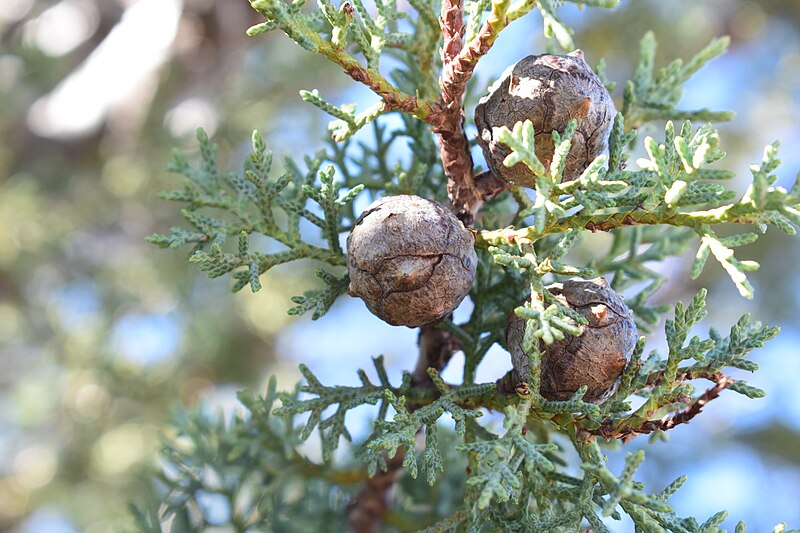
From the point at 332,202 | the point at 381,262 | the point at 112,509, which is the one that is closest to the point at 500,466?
the point at 381,262

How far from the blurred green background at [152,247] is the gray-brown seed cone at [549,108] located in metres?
2.74

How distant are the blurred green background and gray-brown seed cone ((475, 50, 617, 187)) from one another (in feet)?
8.99

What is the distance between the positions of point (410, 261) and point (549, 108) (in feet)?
1.10

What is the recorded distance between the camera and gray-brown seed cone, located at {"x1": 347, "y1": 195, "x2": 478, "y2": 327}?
41.8 inches

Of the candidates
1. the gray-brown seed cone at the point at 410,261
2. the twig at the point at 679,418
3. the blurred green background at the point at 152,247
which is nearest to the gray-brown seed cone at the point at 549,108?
the gray-brown seed cone at the point at 410,261

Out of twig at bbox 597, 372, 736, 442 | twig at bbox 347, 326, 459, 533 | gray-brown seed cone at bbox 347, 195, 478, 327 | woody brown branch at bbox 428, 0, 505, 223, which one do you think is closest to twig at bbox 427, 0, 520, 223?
woody brown branch at bbox 428, 0, 505, 223

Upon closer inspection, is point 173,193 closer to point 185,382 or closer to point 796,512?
point 185,382

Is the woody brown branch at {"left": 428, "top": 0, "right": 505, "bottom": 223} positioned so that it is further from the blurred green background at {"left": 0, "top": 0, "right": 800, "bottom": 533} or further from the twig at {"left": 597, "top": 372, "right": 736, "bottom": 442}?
the blurred green background at {"left": 0, "top": 0, "right": 800, "bottom": 533}

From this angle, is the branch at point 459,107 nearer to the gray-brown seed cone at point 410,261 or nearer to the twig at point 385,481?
the gray-brown seed cone at point 410,261

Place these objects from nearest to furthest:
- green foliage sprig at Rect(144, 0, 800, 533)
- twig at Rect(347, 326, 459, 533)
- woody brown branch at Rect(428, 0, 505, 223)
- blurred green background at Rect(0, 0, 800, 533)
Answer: green foliage sprig at Rect(144, 0, 800, 533), woody brown branch at Rect(428, 0, 505, 223), twig at Rect(347, 326, 459, 533), blurred green background at Rect(0, 0, 800, 533)

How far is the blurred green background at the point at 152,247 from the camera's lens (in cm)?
376

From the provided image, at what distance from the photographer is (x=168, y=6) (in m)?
3.63

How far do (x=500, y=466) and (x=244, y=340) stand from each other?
425 centimetres

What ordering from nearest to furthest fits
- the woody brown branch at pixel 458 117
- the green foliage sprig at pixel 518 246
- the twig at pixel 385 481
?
1. the green foliage sprig at pixel 518 246
2. the woody brown branch at pixel 458 117
3. the twig at pixel 385 481
